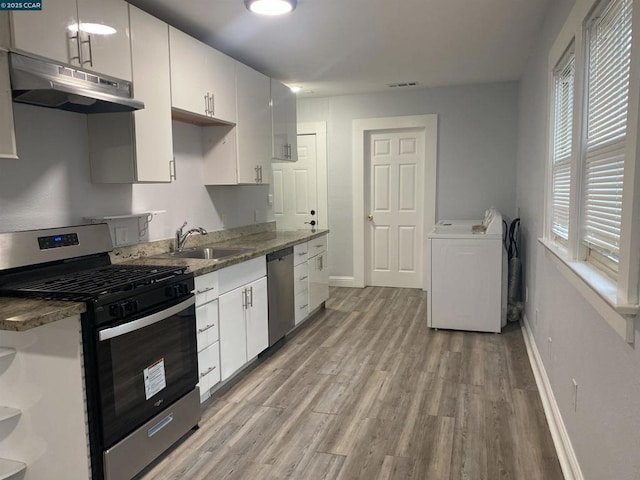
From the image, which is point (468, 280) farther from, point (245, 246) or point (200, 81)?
point (200, 81)

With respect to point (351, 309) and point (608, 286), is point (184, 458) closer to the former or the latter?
point (608, 286)

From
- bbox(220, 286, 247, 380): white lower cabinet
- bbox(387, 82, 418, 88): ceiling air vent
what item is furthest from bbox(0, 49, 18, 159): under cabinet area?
bbox(387, 82, 418, 88): ceiling air vent

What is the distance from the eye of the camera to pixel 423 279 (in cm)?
590

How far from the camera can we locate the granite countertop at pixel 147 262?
1.64 metres

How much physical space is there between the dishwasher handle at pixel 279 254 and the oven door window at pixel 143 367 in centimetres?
112

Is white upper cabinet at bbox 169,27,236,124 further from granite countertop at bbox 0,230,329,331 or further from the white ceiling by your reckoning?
granite countertop at bbox 0,230,329,331

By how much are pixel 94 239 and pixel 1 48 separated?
994 millimetres

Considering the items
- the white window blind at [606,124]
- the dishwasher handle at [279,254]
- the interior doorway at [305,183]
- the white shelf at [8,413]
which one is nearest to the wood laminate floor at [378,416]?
the white shelf at [8,413]

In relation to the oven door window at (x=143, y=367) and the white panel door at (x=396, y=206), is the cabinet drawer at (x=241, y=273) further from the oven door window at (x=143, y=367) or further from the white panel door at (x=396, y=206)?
the white panel door at (x=396, y=206)

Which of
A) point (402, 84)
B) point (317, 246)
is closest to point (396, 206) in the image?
point (402, 84)

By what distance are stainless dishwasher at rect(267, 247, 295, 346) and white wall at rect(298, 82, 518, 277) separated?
7.65 feet

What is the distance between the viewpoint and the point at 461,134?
218 inches

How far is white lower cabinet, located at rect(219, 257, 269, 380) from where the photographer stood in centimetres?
293

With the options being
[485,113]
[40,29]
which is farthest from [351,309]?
[40,29]
